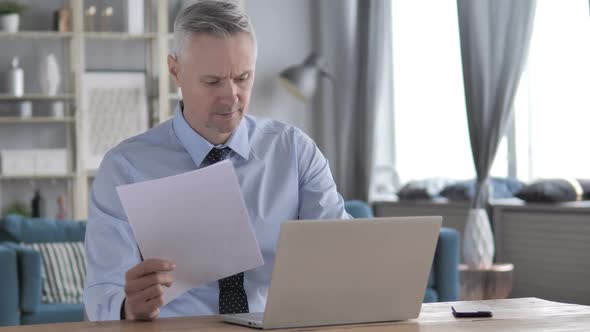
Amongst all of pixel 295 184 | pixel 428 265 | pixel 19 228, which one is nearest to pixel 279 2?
pixel 19 228

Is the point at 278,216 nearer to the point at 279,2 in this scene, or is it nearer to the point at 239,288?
the point at 239,288

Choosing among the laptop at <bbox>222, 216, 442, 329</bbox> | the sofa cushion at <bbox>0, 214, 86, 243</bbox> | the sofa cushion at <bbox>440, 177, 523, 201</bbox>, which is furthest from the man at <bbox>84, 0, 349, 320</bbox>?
the sofa cushion at <bbox>440, 177, 523, 201</bbox>

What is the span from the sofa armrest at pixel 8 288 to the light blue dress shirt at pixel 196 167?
2917mm

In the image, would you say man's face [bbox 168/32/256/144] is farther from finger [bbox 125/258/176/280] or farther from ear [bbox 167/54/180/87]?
finger [bbox 125/258/176/280]

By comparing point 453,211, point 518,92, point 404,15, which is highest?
point 404,15

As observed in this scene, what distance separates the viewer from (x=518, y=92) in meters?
6.58

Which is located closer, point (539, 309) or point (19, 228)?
point (539, 309)

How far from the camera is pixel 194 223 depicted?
1.73m

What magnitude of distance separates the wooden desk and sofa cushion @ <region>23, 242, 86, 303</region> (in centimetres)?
359

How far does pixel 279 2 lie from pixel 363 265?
651 centimetres

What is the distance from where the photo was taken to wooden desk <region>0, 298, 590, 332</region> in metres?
1.71

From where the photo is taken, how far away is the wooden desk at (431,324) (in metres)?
1.71

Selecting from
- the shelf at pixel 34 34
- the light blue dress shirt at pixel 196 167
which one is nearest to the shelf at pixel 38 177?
the shelf at pixel 34 34

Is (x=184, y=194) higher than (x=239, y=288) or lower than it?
higher
